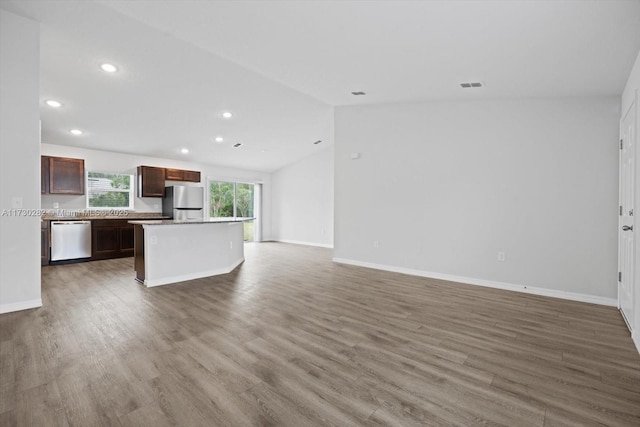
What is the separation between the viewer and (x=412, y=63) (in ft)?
11.0

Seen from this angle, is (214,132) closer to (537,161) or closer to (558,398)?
(537,161)

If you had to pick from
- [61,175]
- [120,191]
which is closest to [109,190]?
[120,191]

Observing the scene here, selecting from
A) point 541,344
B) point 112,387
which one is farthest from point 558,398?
point 112,387

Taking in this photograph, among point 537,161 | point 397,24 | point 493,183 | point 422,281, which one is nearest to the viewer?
point 397,24

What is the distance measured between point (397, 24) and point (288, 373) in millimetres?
2974

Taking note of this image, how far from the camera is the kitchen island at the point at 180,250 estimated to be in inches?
158

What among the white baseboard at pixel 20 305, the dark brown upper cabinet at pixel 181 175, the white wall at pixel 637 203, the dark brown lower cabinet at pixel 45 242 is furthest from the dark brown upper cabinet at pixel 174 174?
the white wall at pixel 637 203

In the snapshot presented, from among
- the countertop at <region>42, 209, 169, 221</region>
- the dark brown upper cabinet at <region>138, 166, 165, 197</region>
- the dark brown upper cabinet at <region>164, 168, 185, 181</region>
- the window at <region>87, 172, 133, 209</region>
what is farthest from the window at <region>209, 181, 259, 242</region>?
the window at <region>87, 172, 133, 209</region>

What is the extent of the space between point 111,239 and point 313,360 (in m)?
5.89

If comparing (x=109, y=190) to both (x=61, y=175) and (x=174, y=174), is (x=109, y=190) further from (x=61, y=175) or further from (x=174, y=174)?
(x=174, y=174)

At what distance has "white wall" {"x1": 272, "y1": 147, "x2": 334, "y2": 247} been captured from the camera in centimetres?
836

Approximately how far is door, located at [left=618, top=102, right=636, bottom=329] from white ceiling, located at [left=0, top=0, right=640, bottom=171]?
597mm

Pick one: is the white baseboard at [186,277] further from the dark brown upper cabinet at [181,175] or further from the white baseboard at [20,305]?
the dark brown upper cabinet at [181,175]

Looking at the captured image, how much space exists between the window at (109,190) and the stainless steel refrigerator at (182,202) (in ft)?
2.58
